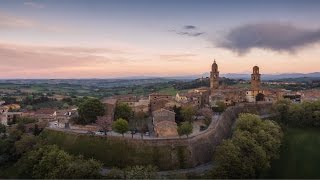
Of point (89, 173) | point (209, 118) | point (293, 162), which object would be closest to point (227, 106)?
point (209, 118)

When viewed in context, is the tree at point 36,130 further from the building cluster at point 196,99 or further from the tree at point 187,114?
the tree at point 187,114

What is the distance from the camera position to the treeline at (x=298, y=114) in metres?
49.0

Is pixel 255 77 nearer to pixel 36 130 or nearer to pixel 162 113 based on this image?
pixel 162 113

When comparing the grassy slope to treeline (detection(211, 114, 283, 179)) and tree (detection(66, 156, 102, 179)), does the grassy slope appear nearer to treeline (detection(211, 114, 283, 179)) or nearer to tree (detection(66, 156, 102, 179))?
treeline (detection(211, 114, 283, 179))

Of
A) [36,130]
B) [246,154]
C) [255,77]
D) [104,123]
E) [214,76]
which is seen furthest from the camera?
[214,76]

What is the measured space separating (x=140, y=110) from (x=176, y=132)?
612 inches

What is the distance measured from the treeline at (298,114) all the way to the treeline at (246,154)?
13.7m

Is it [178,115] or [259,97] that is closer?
[178,115]

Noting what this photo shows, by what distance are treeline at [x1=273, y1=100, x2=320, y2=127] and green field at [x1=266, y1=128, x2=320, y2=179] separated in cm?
290

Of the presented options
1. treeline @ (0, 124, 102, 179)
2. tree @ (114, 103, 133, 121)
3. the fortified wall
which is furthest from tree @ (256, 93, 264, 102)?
treeline @ (0, 124, 102, 179)

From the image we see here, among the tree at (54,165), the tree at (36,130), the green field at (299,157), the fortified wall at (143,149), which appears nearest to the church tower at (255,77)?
the green field at (299,157)

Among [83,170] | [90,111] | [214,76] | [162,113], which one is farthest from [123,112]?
[214,76]

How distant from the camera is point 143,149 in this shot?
33.9 metres

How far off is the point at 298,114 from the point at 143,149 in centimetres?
2506
